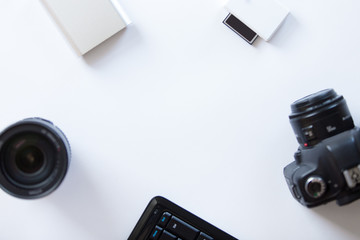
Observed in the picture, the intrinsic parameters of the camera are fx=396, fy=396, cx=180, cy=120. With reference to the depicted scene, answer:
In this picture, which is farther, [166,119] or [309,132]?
[166,119]

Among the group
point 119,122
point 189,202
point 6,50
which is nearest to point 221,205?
point 189,202

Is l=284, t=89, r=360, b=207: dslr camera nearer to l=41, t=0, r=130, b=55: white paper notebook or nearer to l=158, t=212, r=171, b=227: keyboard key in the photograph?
l=158, t=212, r=171, b=227: keyboard key

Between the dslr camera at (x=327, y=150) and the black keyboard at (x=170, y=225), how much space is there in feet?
0.58

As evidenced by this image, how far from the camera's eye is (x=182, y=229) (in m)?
0.70

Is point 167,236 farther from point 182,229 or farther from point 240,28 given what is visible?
point 240,28

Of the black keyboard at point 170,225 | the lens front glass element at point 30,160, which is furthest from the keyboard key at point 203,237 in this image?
the lens front glass element at point 30,160

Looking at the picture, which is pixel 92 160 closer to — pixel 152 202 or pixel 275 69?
pixel 152 202

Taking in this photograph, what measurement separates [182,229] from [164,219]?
4 centimetres

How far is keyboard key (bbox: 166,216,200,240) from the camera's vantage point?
694 millimetres

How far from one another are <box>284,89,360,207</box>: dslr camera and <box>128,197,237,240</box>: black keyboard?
0.18 meters

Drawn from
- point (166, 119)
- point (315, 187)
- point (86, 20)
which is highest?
point (86, 20)

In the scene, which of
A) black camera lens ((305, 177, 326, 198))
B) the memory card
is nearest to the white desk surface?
the memory card

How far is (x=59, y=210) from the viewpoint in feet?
2.39

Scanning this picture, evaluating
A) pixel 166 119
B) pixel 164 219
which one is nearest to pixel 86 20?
pixel 166 119
